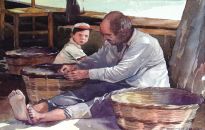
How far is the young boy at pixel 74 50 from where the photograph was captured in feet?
18.6

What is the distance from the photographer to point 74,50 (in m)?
5.69

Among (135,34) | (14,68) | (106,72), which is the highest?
(135,34)

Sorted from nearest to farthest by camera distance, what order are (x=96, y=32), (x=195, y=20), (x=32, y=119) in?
(x=32, y=119)
(x=195, y=20)
(x=96, y=32)

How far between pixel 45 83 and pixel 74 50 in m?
0.77

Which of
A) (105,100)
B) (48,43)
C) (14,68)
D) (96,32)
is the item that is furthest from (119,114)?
(48,43)

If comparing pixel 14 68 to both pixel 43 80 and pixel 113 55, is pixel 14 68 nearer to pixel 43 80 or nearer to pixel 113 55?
pixel 43 80

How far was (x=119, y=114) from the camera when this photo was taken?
158 inches

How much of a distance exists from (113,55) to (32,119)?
1.20 m

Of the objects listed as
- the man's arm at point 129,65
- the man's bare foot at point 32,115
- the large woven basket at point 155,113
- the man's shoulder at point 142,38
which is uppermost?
the man's shoulder at point 142,38

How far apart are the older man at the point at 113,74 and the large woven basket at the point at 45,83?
0.15 metres

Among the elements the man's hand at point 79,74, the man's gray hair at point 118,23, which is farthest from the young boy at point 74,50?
the man's gray hair at point 118,23

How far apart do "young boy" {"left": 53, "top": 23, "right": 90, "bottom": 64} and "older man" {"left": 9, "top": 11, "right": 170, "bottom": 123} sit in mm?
662

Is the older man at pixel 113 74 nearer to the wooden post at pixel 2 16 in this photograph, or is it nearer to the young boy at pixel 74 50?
the young boy at pixel 74 50

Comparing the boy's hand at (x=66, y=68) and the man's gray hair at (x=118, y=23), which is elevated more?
Result: the man's gray hair at (x=118, y=23)
